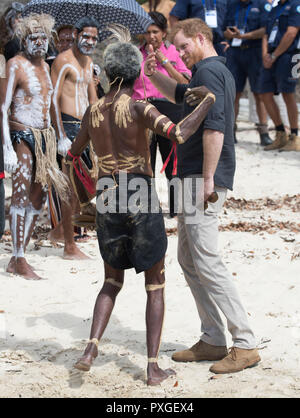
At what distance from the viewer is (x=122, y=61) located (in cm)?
388

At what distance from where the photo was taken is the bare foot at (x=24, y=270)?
6.00 meters

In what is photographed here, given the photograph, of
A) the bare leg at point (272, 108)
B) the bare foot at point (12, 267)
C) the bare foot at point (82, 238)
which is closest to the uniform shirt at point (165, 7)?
the bare leg at point (272, 108)

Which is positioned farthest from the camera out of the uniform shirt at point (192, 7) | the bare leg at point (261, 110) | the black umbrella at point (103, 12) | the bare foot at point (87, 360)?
the bare leg at point (261, 110)

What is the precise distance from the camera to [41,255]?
681 centimetres

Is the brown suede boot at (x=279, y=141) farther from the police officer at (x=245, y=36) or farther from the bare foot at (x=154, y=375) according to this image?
the bare foot at (x=154, y=375)

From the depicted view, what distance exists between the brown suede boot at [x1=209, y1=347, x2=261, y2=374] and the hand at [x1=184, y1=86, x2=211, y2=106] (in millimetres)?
1502

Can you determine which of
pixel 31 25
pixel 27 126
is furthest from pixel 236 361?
pixel 31 25

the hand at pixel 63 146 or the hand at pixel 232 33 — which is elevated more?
the hand at pixel 232 33

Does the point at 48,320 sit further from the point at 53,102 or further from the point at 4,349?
the point at 53,102

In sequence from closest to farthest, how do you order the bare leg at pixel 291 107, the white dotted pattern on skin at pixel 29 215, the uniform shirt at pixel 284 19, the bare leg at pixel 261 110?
the white dotted pattern on skin at pixel 29 215
the uniform shirt at pixel 284 19
the bare leg at pixel 291 107
the bare leg at pixel 261 110

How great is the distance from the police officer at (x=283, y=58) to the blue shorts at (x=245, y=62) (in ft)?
0.56

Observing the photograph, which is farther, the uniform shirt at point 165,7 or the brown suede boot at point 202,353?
the uniform shirt at point 165,7

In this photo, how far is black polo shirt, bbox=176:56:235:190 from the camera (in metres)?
3.91
